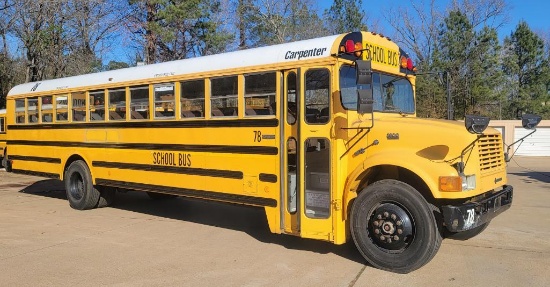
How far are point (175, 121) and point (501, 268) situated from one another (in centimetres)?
445

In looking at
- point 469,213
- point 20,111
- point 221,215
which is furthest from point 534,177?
point 20,111

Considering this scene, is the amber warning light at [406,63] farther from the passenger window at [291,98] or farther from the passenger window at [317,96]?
the passenger window at [291,98]

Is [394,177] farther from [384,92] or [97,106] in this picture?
[97,106]

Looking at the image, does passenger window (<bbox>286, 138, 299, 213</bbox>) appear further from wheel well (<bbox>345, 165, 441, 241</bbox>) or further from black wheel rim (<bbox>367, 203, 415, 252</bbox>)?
black wheel rim (<bbox>367, 203, 415, 252</bbox>)

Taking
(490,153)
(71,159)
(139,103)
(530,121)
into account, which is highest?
(139,103)

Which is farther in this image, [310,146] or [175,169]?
[175,169]

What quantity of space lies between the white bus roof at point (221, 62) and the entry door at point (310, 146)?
0.23 m

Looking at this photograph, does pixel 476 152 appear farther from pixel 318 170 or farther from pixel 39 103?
pixel 39 103

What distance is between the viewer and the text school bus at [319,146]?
4.89m

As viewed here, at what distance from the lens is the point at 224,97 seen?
6355 millimetres

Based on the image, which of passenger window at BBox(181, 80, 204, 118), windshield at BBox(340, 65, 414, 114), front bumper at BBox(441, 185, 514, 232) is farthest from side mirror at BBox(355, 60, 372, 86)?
passenger window at BBox(181, 80, 204, 118)

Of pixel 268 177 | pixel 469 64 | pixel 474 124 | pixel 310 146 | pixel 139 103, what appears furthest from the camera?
pixel 469 64

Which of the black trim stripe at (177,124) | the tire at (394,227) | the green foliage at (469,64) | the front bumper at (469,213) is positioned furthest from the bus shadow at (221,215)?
the green foliage at (469,64)

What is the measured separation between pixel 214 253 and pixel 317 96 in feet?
7.38
